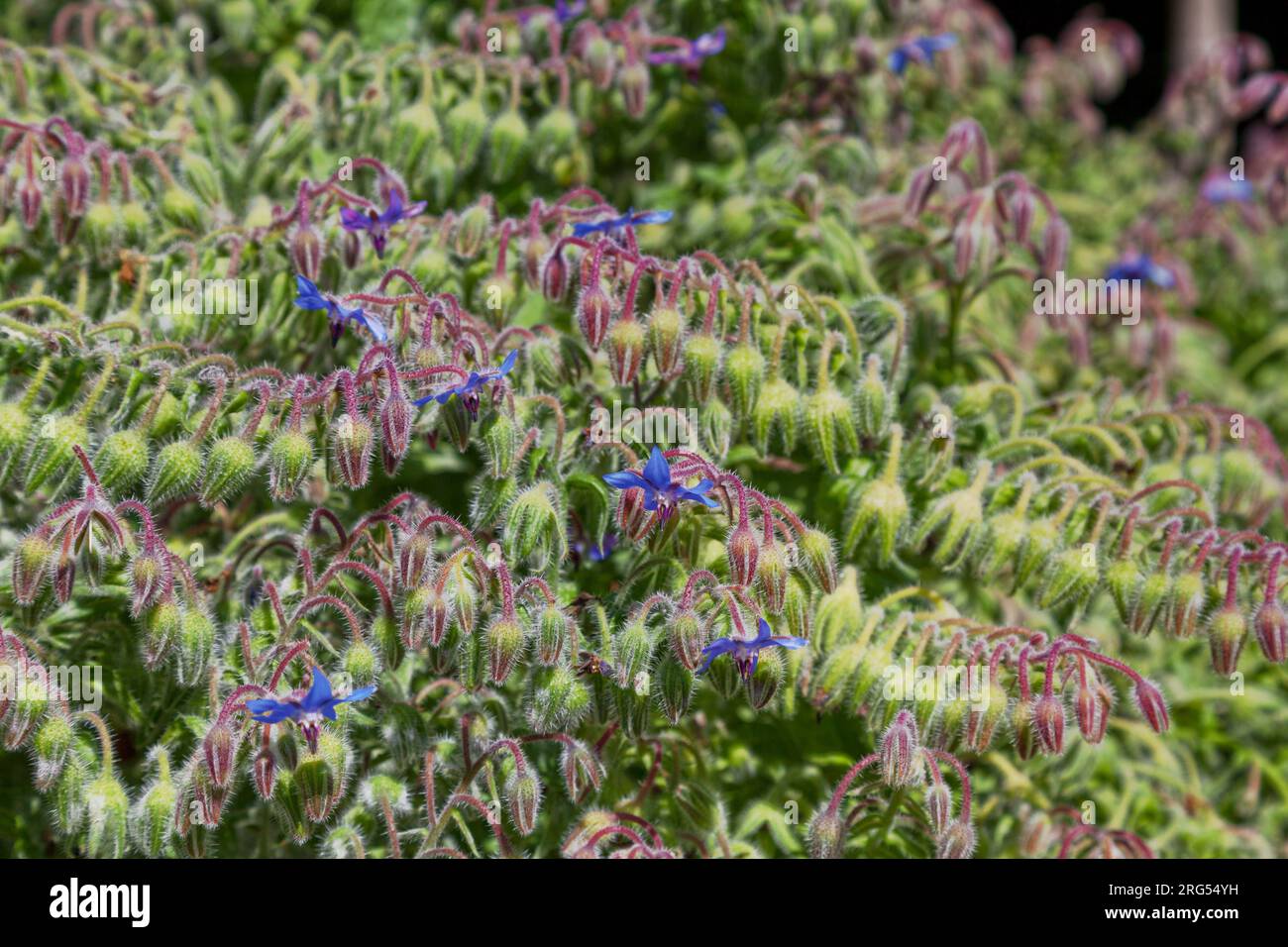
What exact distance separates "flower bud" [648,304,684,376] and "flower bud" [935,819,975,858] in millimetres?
983

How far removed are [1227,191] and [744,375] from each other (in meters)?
2.48

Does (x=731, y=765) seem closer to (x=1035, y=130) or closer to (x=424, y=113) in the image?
(x=424, y=113)

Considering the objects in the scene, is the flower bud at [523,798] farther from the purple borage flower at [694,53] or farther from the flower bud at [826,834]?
the purple borage flower at [694,53]

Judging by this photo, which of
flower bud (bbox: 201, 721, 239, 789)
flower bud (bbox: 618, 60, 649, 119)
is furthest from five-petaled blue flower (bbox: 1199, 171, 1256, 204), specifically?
flower bud (bbox: 201, 721, 239, 789)

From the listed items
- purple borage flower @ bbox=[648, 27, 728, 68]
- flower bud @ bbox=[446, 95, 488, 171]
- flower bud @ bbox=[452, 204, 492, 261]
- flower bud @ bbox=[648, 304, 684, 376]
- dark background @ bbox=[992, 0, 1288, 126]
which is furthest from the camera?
dark background @ bbox=[992, 0, 1288, 126]

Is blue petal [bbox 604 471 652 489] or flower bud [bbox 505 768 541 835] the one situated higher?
blue petal [bbox 604 471 652 489]

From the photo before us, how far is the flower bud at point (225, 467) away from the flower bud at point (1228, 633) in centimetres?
181

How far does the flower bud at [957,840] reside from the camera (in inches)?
101

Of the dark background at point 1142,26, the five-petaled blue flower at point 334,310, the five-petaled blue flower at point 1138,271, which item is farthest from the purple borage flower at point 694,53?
the dark background at point 1142,26

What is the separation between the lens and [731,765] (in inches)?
117

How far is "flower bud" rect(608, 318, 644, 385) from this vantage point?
2.62 metres

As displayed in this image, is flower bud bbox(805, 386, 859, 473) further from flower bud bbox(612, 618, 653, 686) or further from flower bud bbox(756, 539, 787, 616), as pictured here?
flower bud bbox(612, 618, 653, 686)

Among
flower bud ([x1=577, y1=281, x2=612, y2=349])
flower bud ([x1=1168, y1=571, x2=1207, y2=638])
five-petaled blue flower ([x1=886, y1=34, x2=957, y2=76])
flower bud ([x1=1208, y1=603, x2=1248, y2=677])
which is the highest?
five-petaled blue flower ([x1=886, y1=34, x2=957, y2=76])

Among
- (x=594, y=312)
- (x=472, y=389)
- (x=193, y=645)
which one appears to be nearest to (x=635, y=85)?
(x=594, y=312)
